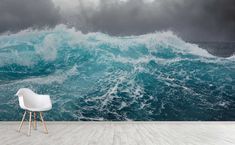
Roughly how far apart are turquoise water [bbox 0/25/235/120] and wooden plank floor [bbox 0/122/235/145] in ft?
0.86

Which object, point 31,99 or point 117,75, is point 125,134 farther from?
point 117,75

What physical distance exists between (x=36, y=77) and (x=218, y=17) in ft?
10.5

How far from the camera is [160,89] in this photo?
6.58 m

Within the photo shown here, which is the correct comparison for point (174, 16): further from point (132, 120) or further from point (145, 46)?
point (132, 120)

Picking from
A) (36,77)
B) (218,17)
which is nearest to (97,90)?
(36,77)

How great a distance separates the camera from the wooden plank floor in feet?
13.9

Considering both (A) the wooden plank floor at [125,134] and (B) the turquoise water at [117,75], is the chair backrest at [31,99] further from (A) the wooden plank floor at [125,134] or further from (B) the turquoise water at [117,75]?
(B) the turquoise water at [117,75]

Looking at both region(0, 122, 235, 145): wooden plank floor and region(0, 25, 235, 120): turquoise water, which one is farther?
region(0, 25, 235, 120): turquoise water

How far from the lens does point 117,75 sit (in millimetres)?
6582

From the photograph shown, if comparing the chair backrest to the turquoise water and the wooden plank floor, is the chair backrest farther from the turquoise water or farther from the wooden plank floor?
the turquoise water

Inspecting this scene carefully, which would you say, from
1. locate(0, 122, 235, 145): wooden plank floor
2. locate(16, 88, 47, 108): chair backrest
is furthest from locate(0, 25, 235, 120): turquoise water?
locate(16, 88, 47, 108): chair backrest

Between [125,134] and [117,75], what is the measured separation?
5.91 feet

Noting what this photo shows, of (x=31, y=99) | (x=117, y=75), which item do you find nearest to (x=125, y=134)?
(x=31, y=99)

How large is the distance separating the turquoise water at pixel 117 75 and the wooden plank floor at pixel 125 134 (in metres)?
0.26
